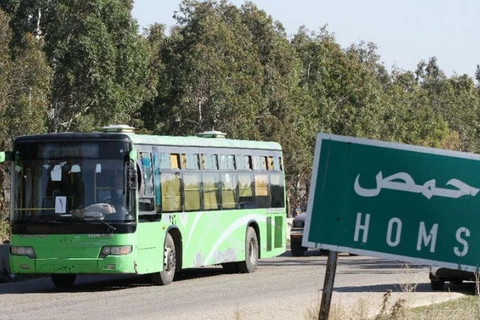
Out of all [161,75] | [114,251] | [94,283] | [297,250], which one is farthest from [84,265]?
[161,75]

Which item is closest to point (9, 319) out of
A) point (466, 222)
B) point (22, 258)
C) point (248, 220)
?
point (22, 258)

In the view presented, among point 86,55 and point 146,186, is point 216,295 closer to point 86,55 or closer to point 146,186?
point 146,186

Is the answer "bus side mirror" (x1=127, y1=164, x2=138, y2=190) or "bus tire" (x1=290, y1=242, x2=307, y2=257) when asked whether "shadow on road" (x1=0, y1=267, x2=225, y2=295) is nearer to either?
"bus side mirror" (x1=127, y1=164, x2=138, y2=190)

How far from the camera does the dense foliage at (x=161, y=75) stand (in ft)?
160

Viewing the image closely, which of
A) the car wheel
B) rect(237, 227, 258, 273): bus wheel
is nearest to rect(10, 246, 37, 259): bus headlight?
rect(237, 227, 258, 273): bus wheel

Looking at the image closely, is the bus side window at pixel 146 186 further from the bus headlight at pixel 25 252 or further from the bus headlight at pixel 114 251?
the bus headlight at pixel 25 252

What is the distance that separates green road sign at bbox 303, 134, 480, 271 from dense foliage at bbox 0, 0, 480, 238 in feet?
102

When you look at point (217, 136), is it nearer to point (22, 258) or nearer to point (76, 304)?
point (22, 258)

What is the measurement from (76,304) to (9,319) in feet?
9.28

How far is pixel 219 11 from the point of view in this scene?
7075cm

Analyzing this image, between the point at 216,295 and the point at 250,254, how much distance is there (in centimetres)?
733

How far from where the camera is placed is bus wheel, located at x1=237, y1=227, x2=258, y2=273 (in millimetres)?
29703

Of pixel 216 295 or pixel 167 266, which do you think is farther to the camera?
pixel 167 266

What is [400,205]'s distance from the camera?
1027 centimetres
